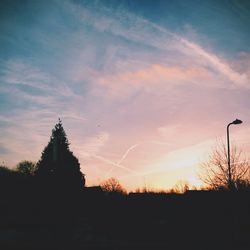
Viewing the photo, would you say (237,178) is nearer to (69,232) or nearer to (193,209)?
(193,209)

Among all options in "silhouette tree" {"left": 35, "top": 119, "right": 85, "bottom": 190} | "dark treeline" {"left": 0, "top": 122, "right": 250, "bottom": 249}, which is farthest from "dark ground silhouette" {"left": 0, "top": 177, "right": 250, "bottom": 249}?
"silhouette tree" {"left": 35, "top": 119, "right": 85, "bottom": 190}

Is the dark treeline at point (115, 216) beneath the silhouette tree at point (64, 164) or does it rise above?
beneath

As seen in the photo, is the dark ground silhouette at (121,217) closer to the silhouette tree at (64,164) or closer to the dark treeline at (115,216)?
the dark treeline at (115,216)

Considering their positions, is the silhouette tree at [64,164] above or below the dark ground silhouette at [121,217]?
above

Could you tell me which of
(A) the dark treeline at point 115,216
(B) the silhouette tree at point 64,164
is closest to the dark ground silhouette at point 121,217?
(A) the dark treeline at point 115,216

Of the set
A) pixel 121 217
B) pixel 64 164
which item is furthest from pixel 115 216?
pixel 64 164

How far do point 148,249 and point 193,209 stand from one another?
1024 cm

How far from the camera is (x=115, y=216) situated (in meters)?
25.2

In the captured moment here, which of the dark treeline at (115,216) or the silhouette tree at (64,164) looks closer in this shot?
the dark treeline at (115,216)

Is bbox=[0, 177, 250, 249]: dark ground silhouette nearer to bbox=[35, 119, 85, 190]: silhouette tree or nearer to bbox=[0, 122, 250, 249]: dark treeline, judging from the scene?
bbox=[0, 122, 250, 249]: dark treeline

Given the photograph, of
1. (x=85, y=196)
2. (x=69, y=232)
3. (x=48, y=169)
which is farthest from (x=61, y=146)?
(x=69, y=232)

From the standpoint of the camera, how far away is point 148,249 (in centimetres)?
1600

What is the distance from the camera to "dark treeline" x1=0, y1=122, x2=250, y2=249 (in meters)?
19.9

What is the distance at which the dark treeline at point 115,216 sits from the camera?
19.9 meters
